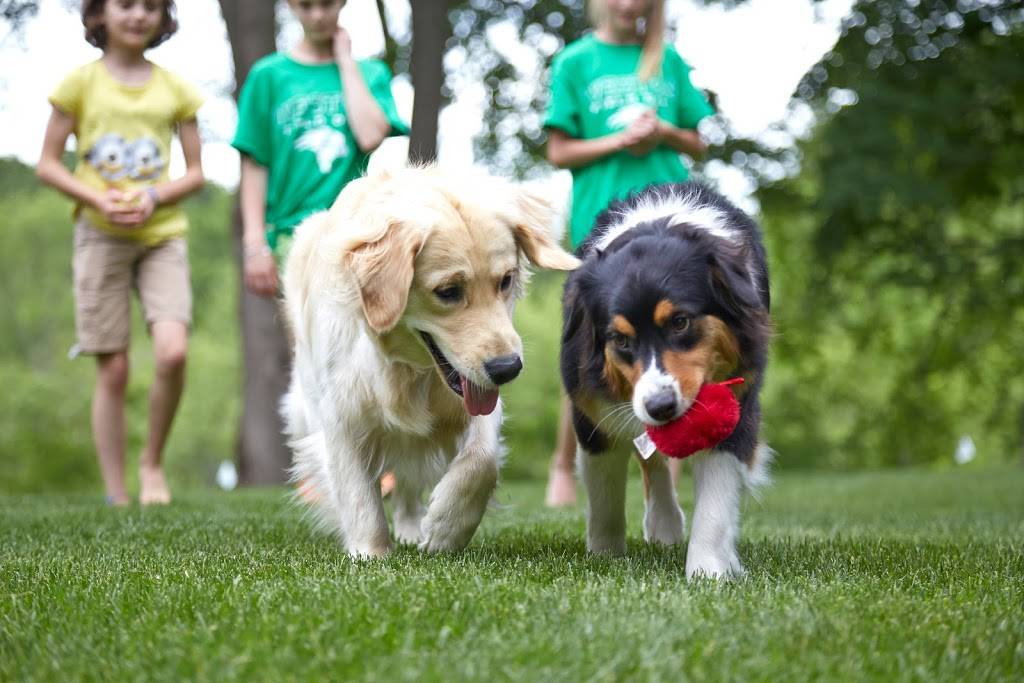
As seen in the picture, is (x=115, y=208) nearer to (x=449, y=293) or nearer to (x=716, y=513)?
(x=449, y=293)

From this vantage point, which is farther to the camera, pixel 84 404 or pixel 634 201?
pixel 84 404

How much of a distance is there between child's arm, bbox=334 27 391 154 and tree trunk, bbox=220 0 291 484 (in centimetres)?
692

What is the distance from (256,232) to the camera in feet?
21.0

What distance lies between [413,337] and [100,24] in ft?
13.6

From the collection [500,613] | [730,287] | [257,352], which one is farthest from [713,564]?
[257,352]

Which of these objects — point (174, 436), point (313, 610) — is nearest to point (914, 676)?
point (313, 610)

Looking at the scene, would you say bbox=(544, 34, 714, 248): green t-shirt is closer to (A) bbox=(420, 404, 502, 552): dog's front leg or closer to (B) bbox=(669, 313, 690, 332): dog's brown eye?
(A) bbox=(420, 404, 502, 552): dog's front leg

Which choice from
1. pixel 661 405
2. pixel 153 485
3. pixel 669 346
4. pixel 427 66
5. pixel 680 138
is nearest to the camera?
pixel 661 405

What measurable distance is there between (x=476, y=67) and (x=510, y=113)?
33.0 inches

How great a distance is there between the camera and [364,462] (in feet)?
14.9

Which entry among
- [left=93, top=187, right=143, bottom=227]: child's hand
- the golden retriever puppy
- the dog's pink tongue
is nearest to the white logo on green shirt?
[left=93, top=187, right=143, bottom=227]: child's hand

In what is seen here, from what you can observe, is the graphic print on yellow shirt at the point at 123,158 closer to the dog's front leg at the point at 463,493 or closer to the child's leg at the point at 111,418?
the child's leg at the point at 111,418

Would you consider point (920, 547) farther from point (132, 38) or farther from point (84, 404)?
point (84, 404)

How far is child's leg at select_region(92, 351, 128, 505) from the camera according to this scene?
736cm
